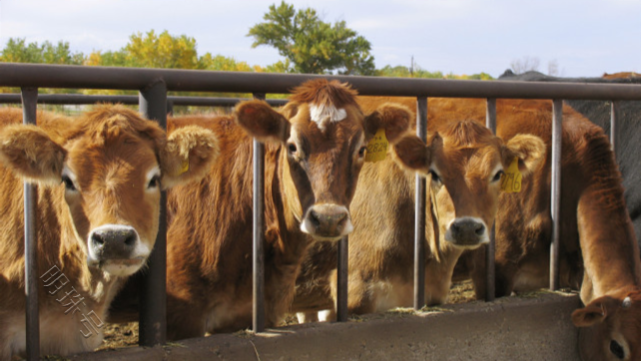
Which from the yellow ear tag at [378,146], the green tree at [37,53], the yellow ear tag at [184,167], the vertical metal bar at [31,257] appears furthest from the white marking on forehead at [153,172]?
the green tree at [37,53]

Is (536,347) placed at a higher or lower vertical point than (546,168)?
lower

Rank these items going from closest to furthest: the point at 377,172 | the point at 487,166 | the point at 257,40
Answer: the point at 487,166, the point at 377,172, the point at 257,40

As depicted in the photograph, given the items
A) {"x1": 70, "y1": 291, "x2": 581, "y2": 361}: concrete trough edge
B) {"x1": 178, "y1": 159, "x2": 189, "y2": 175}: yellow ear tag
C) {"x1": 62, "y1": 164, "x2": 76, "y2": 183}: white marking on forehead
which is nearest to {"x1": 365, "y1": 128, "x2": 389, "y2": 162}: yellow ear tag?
{"x1": 70, "y1": 291, "x2": 581, "y2": 361}: concrete trough edge

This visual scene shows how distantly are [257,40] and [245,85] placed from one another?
43078 millimetres

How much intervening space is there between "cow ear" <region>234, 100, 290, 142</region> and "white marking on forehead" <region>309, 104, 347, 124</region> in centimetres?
16

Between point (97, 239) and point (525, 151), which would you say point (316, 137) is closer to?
point (97, 239)

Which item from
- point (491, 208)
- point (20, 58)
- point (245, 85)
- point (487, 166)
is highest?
point (20, 58)

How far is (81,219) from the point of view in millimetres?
2619

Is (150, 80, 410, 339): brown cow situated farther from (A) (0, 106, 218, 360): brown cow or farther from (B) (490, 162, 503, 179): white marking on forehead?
(B) (490, 162, 503, 179): white marking on forehead

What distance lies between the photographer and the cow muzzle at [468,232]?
11.5 feet

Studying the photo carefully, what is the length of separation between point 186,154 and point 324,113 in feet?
2.39

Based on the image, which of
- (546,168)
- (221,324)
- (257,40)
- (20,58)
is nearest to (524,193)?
(546,168)

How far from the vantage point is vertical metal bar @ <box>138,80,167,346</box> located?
284 centimetres

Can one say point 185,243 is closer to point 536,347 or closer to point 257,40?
point 536,347
